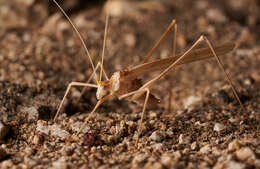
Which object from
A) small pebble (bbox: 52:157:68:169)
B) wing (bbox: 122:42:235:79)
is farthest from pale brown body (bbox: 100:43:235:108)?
small pebble (bbox: 52:157:68:169)

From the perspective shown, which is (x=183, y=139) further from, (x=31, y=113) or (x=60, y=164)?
(x=31, y=113)

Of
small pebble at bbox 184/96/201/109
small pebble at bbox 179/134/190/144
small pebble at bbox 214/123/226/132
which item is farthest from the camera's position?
small pebble at bbox 184/96/201/109

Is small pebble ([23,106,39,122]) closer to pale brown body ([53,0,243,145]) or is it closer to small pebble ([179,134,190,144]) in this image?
pale brown body ([53,0,243,145])

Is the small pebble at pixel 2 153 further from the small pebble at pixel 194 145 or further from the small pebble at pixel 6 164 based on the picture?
the small pebble at pixel 194 145

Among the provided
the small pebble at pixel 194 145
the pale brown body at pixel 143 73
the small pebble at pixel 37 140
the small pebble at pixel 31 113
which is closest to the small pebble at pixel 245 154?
the small pebble at pixel 194 145

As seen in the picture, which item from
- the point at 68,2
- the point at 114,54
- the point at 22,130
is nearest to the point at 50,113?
the point at 22,130

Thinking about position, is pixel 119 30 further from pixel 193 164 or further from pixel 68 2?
pixel 193 164

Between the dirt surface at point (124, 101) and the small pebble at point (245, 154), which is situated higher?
the dirt surface at point (124, 101)

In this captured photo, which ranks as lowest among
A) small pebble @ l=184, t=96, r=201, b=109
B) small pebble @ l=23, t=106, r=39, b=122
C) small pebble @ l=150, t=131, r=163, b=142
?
small pebble @ l=150, t=131, r=163, b=142
